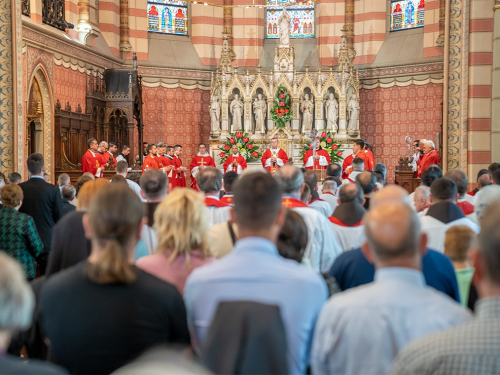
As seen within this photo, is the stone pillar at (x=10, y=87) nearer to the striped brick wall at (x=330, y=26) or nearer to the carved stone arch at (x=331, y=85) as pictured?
the carved stone arch at (x=331, y=85)

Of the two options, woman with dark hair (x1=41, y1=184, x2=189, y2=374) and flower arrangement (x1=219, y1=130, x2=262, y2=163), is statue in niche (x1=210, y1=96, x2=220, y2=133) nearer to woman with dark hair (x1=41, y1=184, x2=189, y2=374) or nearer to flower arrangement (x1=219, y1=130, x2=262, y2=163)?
flower arrangement (x1=219, y1=130, x2=262, y2=163)

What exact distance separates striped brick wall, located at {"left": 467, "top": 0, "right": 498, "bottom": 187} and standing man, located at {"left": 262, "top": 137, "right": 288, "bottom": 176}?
3853 millimetres

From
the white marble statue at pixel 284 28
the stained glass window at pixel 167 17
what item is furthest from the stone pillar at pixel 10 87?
the stained glass window at pixel 167 17

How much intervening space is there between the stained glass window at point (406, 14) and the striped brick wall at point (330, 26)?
4.93 ft

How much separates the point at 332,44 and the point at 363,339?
18169 millimetres

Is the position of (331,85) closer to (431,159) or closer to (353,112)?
(353,112)

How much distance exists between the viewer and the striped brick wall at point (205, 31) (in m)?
19.6

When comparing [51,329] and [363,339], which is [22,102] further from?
[363,339]

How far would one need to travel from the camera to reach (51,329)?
246 centimetres

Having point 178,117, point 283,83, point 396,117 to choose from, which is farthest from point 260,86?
point 396,117

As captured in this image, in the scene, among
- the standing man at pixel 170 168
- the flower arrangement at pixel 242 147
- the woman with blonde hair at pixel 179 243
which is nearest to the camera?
the woman with blonde hair at pixel 179 243

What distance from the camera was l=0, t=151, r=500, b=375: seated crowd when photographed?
5.47ft

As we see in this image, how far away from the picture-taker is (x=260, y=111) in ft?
58.9

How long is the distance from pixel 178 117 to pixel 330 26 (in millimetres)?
5232
